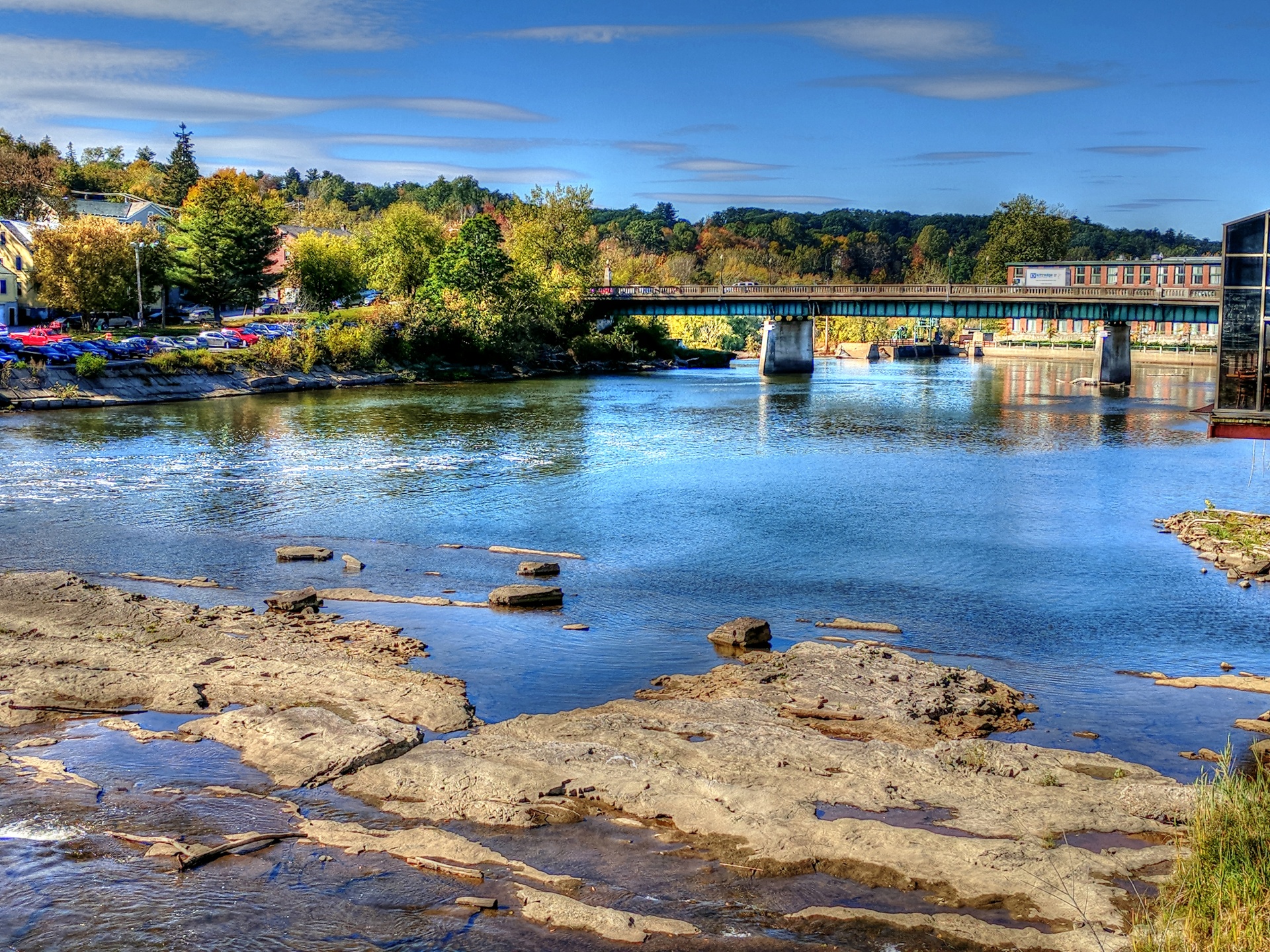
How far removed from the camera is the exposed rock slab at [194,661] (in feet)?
76.3

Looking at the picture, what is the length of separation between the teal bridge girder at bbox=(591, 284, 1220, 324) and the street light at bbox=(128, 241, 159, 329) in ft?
176

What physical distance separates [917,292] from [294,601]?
117329mm

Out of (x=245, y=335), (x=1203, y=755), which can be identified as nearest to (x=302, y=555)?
(x=1203, y=755)

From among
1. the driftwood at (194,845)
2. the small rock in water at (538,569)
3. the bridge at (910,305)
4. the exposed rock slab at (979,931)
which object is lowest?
the exposed rock slab at (979,931)

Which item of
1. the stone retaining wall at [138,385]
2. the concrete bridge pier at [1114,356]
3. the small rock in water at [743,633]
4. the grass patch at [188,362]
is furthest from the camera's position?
the concrete bridge pier at [1114,356]

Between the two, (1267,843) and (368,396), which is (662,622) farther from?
(368,396)

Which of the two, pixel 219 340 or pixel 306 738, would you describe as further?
pixel 219 340

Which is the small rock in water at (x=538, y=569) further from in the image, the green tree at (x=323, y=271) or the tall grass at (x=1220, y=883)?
the green tree at (x=323, y=271)

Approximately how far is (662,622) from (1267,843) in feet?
61.8

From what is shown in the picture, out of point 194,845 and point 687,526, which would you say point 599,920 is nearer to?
point 194,845

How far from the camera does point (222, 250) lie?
123 m

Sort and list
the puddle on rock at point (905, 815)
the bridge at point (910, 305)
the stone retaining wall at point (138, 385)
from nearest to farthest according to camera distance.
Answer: the puddle on rock at point (905, 815)
the stone retaining wall at point (138, 385)
the bridge at point (910, 305)

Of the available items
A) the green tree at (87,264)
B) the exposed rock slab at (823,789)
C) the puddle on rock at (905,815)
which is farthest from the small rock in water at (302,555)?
the green tree at (87,264)

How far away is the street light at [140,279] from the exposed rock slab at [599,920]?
4156 inches
